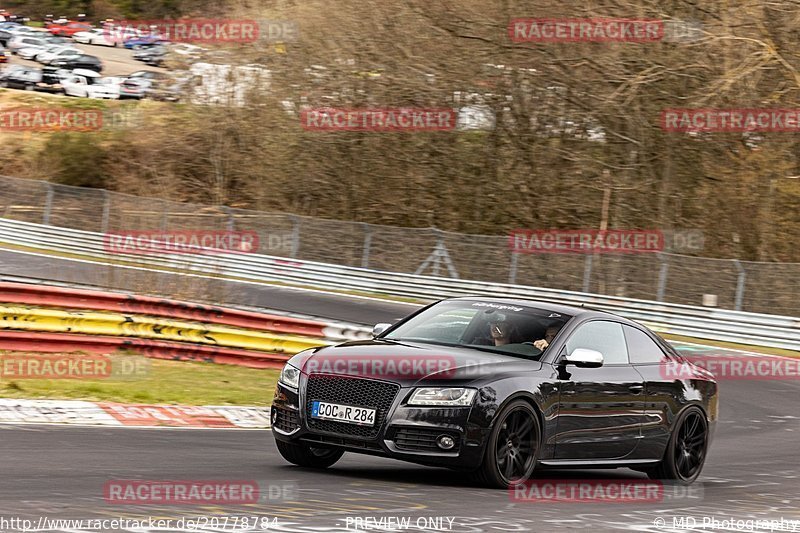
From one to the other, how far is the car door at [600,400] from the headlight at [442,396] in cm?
108

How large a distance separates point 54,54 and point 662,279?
47.7m

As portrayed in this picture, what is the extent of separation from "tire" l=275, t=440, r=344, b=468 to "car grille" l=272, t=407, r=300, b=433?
21cm

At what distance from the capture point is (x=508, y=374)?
8.77 metres

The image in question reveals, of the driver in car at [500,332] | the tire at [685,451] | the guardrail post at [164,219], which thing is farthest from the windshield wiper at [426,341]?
the guardrail post at [164,219]

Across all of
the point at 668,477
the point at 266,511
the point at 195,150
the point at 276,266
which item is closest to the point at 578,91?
the point at 276,266

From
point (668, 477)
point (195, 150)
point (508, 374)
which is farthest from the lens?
point (195, 150)

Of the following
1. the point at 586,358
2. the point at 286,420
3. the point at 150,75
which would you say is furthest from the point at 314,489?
the point at 150,75

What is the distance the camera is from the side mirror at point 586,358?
913cm

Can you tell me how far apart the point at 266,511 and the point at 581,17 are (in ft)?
103

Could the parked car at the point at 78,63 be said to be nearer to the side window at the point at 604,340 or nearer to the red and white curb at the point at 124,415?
the red and white curb at the point at 124,415

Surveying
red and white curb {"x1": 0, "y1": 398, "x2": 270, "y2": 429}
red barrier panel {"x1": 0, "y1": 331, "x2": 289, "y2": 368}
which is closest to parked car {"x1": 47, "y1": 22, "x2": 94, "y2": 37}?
red barrier panel {"x1": 0, "y1": 331, "x2": 289, "y2": 368}

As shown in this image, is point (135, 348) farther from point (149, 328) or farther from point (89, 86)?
point (89, 86)

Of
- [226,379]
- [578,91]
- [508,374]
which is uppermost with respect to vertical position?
[578,91]

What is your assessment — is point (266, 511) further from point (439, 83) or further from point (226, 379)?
point (439, 83)
